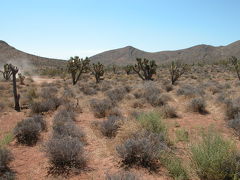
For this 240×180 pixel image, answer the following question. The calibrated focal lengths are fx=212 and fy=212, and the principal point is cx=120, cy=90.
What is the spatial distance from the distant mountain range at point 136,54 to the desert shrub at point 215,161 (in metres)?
73.1

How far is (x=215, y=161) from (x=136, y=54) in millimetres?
144305

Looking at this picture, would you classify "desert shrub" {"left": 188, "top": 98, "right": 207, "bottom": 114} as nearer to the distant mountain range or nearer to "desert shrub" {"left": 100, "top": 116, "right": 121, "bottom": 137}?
"desert shrub" {"left": 100, "top": 116, "right": 121, "bottom": 137}

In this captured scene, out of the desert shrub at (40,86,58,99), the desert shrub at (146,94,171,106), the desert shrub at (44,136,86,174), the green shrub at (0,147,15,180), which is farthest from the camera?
the desert shrub at (40,86,58,99)

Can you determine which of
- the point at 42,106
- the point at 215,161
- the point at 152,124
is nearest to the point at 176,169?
the point at 215,161

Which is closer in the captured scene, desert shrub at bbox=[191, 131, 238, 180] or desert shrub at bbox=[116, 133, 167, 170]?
desert shrub at bbox=[191, 131, 238, 180]

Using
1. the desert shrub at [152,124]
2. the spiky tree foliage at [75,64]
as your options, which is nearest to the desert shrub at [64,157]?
the desert shrub at [152,124]

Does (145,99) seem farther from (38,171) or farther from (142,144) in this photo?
(38,171)

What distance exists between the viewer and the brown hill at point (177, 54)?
106m

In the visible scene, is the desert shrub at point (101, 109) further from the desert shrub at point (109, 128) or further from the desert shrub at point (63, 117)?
the desert shrub at point (109, 128)

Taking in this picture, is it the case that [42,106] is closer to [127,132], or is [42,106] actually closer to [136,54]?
[127,132]

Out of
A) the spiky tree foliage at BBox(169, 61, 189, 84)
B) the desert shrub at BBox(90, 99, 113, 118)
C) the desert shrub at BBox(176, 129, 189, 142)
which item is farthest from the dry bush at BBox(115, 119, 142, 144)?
the spiky tree foliage at BBox(169, 61, 189, 84)

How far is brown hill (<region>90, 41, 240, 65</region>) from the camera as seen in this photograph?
348ft

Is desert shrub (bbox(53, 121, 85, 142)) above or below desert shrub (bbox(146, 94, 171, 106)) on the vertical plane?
below

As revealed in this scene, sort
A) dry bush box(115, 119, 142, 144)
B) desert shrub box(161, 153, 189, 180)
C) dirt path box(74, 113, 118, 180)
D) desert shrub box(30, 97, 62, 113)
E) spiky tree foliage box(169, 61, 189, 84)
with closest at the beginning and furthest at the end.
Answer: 1. desert shrub box(161, 153, 189, 180)
2. dirt path box(74, 113, 118, 180)
3. dry bush box(115, 119, 142, 144)
4. desert shrub box(30, 97, 62, 113)
5. spiky tree foliage box(169, 61, 189, 84)
